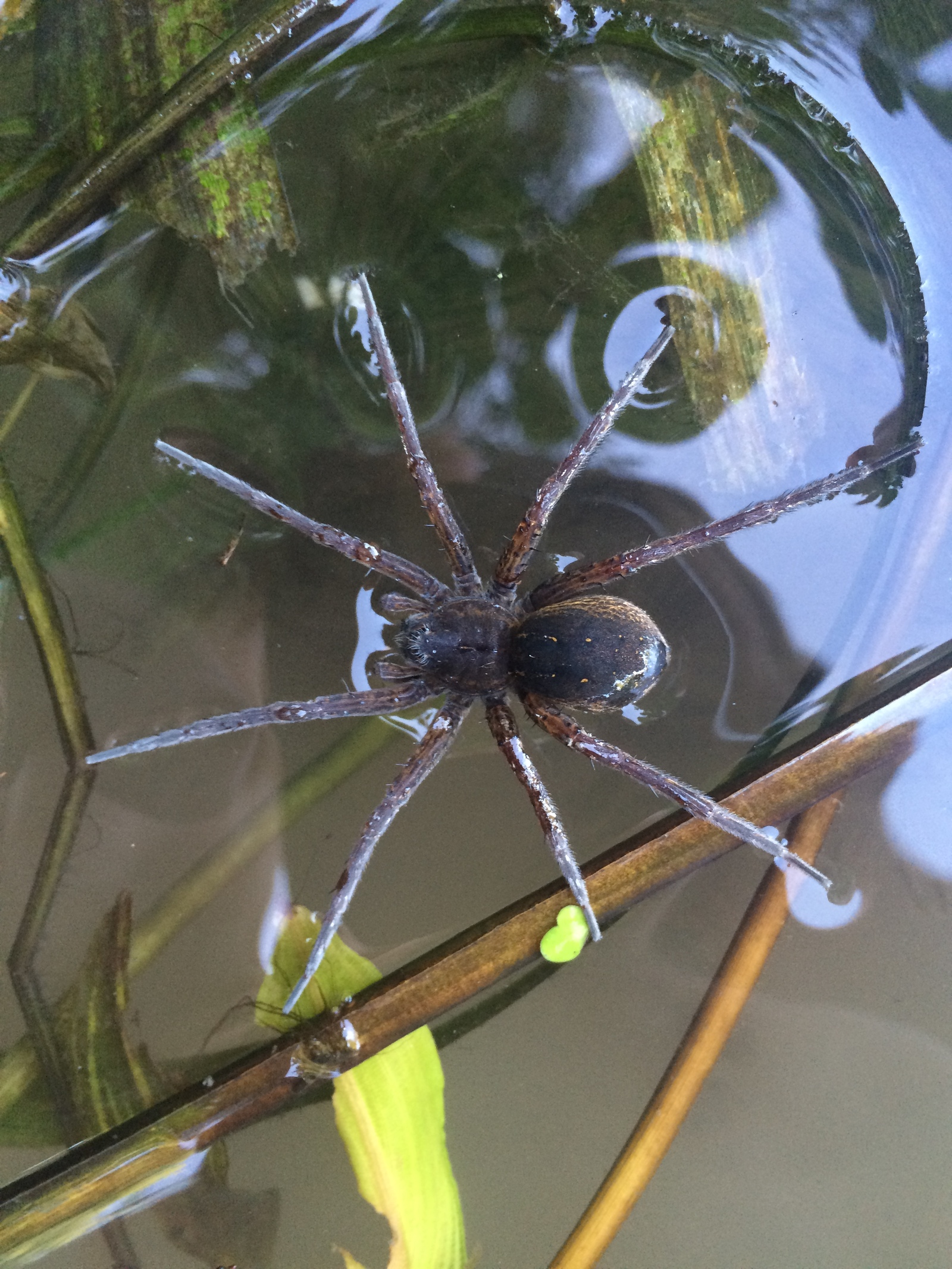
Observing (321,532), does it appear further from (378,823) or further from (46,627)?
(46,627)

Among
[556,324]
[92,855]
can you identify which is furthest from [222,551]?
[556,324]

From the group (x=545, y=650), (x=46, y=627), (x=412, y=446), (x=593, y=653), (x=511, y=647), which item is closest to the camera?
(x=593, y=653)

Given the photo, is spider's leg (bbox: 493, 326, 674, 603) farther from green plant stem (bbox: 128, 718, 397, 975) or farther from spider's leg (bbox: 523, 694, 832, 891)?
green plant stem (bbox: 128, 718, 397, 975)

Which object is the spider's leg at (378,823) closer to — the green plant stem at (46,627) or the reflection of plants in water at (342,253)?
the reflection of plants in water at (342,253)

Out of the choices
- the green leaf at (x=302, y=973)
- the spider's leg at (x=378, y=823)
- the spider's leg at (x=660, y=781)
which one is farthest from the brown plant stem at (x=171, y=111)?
the green leaf at (x=302, y=973)

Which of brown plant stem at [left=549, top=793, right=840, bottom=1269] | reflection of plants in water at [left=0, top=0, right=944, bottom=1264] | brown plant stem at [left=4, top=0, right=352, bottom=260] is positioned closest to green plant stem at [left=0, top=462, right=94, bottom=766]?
reflection of plants in water at [left=0, top=0, right=944, bottom=1264]

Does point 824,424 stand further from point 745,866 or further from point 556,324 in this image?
point 745,866

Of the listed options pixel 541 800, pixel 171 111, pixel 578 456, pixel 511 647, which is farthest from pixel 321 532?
pixel 171 111

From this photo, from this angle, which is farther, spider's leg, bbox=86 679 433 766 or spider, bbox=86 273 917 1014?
spider's leg, bbox=86 679 433 766
